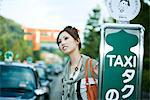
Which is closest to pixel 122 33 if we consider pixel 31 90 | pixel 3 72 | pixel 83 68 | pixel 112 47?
pixel 112 47

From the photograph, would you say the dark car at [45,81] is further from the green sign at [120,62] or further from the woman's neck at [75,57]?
the green sign at [120,62]

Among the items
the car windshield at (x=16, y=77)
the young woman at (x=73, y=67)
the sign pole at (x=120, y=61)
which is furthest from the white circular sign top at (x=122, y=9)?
the car windshield at (x=16, y=77)

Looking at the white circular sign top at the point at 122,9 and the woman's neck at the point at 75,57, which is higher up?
the white circular sign top at the point at 122,9

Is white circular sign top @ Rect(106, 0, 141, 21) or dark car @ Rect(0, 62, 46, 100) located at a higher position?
white circular sign top @ Rect(106, 0, 141, 21)

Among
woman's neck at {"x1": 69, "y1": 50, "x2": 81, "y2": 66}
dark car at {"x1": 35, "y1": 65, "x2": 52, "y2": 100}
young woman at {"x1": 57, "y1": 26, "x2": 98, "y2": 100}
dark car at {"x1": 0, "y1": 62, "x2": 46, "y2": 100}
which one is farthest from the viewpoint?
dark car at {"x1": 35, "y1": 65, "x2": 52, "y2": 100}

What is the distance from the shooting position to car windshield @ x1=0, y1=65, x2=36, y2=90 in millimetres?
11273

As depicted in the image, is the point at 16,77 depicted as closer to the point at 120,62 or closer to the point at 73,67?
the point at 73,67

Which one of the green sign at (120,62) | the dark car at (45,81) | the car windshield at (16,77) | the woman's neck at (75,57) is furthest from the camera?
the dark car at (45,81)

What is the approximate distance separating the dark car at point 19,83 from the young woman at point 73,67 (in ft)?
13.8

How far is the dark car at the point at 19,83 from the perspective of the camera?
10593 mm

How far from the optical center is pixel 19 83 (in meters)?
11.4

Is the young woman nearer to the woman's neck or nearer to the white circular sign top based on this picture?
the woman's neck

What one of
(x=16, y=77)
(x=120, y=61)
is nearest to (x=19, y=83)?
(x=16, y=77)

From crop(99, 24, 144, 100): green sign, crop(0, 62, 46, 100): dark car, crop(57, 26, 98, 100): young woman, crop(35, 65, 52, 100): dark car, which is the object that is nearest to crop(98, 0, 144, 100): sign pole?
crop(99, 24, 144, 100): green sign
